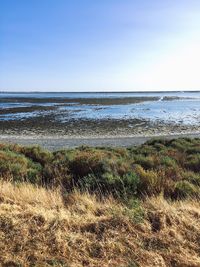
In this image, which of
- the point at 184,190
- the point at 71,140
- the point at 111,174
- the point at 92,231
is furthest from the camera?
the point at 71,140

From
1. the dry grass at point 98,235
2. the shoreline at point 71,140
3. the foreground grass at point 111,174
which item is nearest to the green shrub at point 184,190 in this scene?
the foreground grass at point 111,174

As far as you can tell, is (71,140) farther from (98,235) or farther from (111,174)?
(98,235)

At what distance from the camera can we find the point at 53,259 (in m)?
4.18

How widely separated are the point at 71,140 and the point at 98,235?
2081 centimetres

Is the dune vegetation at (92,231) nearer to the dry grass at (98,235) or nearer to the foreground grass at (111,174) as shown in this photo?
the dry grass at (98,235)

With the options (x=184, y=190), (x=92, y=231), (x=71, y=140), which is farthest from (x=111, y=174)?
(x=71, y=140)

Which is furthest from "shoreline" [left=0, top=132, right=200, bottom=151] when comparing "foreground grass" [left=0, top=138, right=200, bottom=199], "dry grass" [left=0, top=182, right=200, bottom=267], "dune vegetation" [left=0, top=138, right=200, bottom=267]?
"dry grass" [left=0, top=182, right=200, bottom=267]

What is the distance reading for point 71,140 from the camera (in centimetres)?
2552

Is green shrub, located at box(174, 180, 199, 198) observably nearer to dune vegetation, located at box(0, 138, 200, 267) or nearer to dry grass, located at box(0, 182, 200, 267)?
dune vegetation, located at box(0, 138, 200, 267)

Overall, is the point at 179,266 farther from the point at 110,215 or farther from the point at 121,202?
the point at 121,202

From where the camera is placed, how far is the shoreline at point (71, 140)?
2291 centimetres

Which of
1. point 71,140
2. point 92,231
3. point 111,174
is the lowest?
point 71,140

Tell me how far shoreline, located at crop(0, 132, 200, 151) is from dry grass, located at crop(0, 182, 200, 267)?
52.9 ft

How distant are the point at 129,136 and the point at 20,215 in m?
22.1
